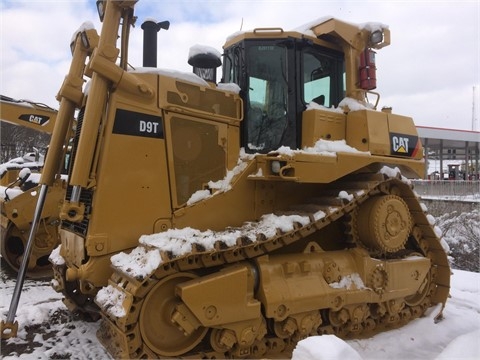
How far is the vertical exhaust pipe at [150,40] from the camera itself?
449cm

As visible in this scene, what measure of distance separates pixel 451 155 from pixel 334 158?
36098mm

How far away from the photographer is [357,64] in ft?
17.1

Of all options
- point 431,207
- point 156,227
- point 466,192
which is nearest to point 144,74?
point 156,227

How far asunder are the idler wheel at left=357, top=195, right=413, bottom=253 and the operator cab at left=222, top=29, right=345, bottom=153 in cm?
113

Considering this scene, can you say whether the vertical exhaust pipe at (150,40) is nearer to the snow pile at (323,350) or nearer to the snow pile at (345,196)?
the snow pile at (345,196)

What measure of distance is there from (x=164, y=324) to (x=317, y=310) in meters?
1.64

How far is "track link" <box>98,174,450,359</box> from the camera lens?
3.51 metres

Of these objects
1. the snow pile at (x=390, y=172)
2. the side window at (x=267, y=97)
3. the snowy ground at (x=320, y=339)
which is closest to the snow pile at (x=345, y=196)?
the snow pile at (x=390, y=172)

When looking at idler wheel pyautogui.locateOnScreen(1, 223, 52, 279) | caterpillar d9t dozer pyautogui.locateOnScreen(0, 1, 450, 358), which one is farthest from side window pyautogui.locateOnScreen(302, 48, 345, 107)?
idler wheel pyautogui.locateOnScreen(1, 223, 52, 279)

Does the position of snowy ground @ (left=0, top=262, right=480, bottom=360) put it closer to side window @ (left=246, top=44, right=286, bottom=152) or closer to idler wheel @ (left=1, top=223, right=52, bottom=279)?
idler wheel @ (left=1, top=223, right=52, bottom=279)

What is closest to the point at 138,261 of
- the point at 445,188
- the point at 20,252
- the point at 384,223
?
the point at 384,223

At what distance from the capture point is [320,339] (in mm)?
2932

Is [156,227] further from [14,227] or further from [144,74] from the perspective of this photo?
[14,227]

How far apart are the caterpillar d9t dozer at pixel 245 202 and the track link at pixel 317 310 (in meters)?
0.02
